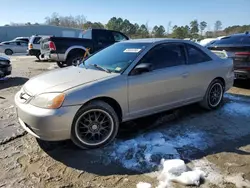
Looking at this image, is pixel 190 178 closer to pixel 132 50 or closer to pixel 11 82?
pixel 132 50

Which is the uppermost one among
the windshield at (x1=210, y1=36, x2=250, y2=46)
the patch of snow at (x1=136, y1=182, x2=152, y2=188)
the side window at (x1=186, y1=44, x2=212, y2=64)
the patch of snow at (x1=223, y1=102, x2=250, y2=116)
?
the windshield at (x1=210, y1=36, x2=250, y2=46)

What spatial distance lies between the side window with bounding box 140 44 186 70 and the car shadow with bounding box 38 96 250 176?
103 cm

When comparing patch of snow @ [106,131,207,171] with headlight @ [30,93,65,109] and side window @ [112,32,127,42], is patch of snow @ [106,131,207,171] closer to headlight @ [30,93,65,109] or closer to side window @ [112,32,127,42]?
headlight @ [30,93,65,109]

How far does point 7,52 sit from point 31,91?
25542 millimetres

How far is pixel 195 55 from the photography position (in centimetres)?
529

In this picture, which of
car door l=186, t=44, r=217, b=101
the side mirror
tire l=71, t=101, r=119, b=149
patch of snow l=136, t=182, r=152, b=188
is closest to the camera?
patch of snow l=136, t=182, r=152, b=188

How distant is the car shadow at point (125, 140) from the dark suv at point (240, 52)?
2.97 meters

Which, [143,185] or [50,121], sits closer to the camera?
[143,185]

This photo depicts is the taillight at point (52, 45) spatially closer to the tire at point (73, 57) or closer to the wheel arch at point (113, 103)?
the tire at point (73, 57)

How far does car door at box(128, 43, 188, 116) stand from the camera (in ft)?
14.1

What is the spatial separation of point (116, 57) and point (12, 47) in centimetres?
2511

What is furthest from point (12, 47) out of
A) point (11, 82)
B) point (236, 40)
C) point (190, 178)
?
point (190, 178)

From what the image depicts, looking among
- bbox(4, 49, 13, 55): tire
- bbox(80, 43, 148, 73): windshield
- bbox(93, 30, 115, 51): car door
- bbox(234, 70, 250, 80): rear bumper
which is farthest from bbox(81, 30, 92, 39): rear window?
bbox(4, 49, 13, 55): tire

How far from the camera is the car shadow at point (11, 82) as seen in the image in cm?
889
